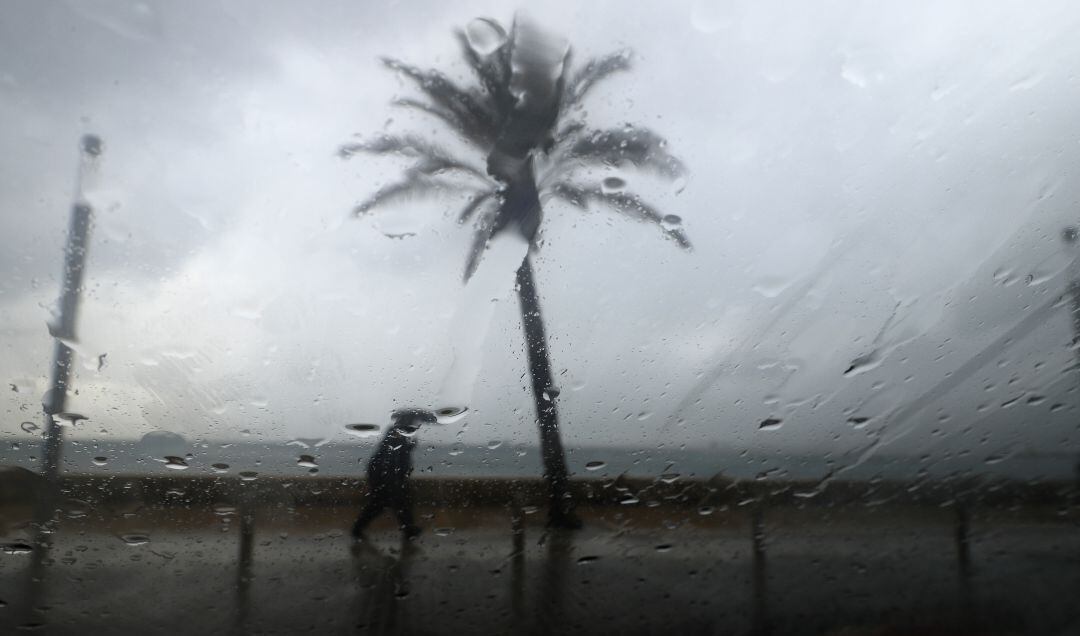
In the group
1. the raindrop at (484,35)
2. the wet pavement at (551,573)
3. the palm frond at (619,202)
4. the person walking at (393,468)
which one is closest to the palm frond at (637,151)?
the palm frond at (619,202)

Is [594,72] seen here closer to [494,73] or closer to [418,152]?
[494,73]

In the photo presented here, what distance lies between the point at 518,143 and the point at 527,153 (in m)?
0.07

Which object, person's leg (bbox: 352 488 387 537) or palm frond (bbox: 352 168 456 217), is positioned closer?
palm frond (bbox: 352 168 456 217)

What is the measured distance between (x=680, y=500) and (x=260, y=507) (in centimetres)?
235

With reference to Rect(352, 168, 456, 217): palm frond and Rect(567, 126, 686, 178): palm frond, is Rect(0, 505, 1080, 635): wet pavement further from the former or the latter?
Rect(567, 126, 686, 178): palm frond

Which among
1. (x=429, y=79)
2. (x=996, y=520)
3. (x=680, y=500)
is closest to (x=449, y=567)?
(x=680, y=500)

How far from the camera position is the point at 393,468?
480cm

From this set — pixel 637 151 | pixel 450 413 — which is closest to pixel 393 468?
pixel 450 413

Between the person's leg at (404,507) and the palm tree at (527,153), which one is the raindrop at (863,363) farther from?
the person's leg at (404,507)

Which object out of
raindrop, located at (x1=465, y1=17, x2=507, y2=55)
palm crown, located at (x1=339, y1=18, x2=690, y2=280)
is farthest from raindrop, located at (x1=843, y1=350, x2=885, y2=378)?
raindrop, located at (x1=465, y1=17, x2=507, y2=55)

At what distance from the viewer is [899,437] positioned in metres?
5.57

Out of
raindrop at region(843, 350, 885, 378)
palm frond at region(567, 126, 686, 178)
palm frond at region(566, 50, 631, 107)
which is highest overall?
palm frond at region(566, 50, 631, 107)

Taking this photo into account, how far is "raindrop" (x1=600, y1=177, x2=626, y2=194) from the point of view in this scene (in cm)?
446

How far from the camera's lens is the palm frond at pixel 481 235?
4574mm
